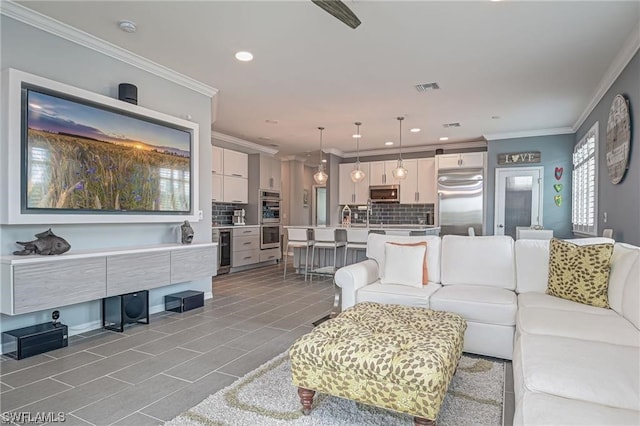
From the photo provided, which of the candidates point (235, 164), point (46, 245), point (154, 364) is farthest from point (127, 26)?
point (235, 164)

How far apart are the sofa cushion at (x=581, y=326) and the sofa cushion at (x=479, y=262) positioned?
787 mm

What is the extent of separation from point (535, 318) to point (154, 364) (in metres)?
2.66

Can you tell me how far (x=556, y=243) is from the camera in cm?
298

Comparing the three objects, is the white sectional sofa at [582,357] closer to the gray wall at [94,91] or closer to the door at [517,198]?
the gray wall at [94,91]

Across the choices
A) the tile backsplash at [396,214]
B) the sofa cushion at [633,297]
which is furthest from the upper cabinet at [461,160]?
the sofa cushion at [633,297]

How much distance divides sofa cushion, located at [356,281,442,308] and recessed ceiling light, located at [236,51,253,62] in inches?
99.2

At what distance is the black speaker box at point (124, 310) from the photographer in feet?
11.3

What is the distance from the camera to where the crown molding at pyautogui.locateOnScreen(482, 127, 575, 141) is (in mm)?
6500

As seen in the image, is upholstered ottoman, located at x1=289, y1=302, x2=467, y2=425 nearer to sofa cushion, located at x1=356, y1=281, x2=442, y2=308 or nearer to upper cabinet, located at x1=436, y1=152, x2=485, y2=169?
sofa cushion, located at x1=356, y1=281, x2=442, y2=308

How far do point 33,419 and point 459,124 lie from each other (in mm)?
6411

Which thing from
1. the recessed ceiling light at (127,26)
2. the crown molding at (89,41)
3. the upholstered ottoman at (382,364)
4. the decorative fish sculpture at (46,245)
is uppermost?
the recessed ceiling light at (127,26)

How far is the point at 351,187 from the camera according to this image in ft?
29.5

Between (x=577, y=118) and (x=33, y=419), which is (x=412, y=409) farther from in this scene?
(x=577, y=118)

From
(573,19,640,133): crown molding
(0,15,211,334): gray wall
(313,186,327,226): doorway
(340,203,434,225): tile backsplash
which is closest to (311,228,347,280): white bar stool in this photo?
(0,15,211,334): gray wall
